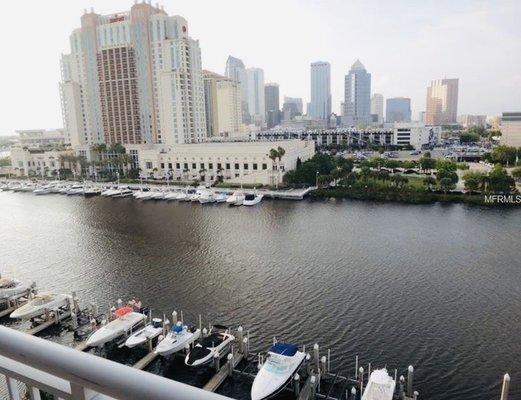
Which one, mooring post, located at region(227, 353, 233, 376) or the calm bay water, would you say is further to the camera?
the calm bay water

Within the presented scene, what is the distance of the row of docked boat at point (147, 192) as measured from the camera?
29.4 m

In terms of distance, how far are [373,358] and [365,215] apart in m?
14.9

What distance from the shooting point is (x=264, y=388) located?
311 inches


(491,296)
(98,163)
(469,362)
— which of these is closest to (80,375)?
(469,362)

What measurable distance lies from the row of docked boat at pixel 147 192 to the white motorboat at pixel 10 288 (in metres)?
16.3

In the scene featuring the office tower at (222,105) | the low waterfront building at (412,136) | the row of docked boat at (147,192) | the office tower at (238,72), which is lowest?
the row of docked boat at (147,192)

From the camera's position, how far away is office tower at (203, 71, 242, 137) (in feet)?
240

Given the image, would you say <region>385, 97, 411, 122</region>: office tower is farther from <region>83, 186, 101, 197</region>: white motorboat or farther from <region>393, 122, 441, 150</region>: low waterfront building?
<region>83, 186, 101, 197</region>: white motorboat

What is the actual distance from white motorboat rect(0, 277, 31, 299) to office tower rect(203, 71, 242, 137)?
6024 centimetres

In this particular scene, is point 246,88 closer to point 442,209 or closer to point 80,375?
point 442,209

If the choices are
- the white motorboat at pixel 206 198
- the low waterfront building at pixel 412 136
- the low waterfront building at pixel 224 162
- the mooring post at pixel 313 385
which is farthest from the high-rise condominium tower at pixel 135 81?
the mooring post at pixel 313 385

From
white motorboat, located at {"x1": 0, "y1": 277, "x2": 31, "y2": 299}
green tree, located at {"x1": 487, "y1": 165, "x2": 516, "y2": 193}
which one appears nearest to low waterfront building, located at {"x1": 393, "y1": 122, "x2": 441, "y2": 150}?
green tree, located at {"x1": 487, "y1": 165, "x2": 516, "y2": 193}

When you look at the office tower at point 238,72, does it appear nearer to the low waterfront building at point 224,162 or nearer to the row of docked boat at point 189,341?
the low waterfront building at point 224,162

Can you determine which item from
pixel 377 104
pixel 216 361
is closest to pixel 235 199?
pixel 216 361
